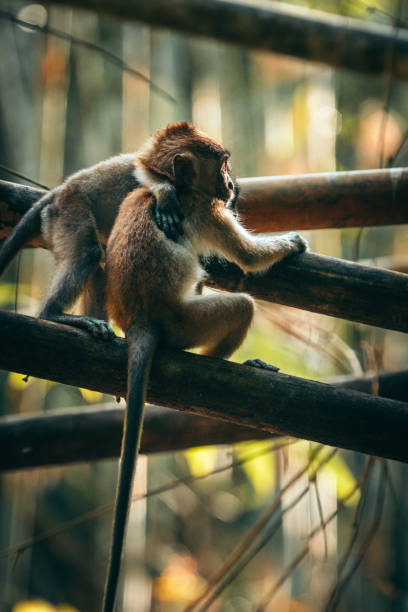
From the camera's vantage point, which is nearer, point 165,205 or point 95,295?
point 165,205

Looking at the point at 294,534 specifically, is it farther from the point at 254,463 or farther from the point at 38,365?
the point at 38,365

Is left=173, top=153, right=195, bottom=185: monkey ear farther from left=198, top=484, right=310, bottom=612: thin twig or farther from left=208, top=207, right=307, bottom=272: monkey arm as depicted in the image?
left=198, top=484, right=310, bottom=612: thin twig

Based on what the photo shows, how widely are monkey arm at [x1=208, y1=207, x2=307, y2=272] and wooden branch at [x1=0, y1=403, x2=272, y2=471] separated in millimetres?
1198

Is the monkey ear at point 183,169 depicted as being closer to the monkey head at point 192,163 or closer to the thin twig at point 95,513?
the monkey head at point 192,163

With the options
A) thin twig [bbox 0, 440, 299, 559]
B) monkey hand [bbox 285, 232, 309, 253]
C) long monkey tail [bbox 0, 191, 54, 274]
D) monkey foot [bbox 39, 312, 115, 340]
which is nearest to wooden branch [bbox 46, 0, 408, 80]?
long monkey tail [bbox 0, 191, 54, 274]

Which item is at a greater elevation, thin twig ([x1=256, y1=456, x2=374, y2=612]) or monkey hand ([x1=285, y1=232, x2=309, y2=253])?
monkey hand ([x1=285, y1=232, x2=309, y2=253])

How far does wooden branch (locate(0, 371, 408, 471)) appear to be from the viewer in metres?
3.56

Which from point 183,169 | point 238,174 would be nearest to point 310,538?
point 183,169

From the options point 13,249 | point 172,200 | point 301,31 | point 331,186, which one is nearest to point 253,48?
point 301,31

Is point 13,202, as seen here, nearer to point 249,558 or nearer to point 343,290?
point 343,290

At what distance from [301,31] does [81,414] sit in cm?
363

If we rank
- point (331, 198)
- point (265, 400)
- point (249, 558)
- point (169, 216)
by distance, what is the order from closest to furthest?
point (265, 400), point (249, 558), point (169, 216), point (331, 198)

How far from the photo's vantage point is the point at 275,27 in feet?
15.5

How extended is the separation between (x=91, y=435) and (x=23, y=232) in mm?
1372
